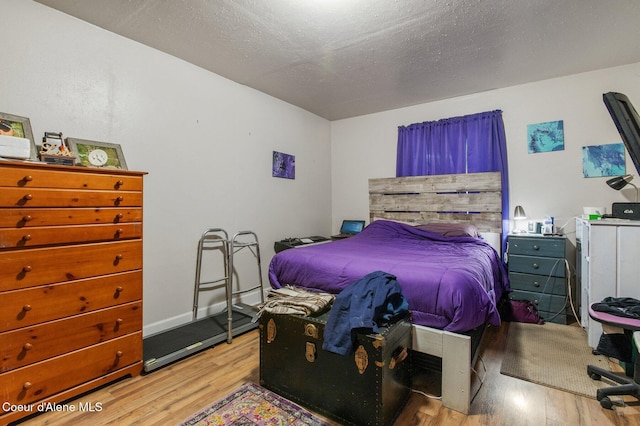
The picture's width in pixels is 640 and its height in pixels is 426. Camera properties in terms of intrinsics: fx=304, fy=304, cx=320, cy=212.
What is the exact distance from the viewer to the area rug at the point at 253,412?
1586mm

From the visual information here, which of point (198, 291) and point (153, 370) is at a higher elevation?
point (198, 291)

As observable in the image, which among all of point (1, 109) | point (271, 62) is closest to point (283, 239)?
point (271, 62)

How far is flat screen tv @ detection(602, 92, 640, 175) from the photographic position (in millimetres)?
2562

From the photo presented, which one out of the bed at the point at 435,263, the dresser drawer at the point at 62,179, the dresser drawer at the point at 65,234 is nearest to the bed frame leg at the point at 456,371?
the bed at the point at 435,263

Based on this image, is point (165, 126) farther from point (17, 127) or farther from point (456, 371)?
point (456, 371)

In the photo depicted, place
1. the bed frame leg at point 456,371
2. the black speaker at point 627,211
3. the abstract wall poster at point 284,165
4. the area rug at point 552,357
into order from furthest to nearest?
1. the abstract wall poster at point 284,165
2. the black speaker at point 627,211
3. the area rug at point 552,357
4. the bed frame leg at point 456,371

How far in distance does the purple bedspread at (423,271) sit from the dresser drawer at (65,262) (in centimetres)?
108

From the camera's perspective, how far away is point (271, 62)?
2850 mm

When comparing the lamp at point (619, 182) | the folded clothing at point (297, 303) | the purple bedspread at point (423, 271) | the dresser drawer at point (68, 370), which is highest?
the lamp at point (619, 182)

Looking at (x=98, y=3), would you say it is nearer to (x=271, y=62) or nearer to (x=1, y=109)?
(x=1, y=109)

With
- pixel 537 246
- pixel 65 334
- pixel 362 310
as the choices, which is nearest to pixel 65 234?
pixel 65 334

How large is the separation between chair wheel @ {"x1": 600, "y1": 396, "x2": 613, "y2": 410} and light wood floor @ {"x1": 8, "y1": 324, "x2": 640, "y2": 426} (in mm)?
24

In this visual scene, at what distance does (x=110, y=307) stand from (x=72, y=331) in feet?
0.70

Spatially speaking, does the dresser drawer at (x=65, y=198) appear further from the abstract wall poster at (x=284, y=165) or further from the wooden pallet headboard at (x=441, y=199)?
the wooden pallet headboard at (x=441, y=199)
